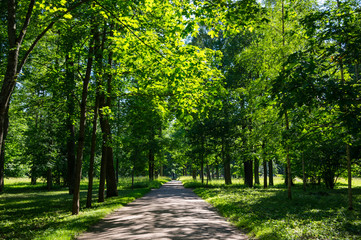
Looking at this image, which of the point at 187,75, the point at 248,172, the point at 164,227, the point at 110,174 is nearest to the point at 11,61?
the point at 187,75

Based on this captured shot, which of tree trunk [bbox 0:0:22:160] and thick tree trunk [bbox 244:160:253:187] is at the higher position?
tree trunk [bbox 0:0:22:160]

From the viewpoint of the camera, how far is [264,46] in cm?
1366

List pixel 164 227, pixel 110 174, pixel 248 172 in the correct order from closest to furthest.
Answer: pixel 164 227, pixel 110 174, pixel 248 172

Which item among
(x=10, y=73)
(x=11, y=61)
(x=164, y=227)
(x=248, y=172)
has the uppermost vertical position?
(x=11, y=61)

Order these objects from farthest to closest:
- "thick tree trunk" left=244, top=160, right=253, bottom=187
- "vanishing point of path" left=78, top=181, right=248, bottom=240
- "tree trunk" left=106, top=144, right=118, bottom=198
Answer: "thick tree trunk" left=244, top=160, right=253, bottom=187 < "tree trunk" left=106, top=144, right=118, bottom=198 < "vanishing point of path" left=78, top=181, right=248, bottom=240

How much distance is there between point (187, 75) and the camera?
7977 millimetres

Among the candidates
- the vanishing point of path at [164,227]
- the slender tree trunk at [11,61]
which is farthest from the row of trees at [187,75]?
the vanishing point of path at [164,227]

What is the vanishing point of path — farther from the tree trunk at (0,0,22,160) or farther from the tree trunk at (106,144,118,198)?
the tree trunk at (106,144,118,198)

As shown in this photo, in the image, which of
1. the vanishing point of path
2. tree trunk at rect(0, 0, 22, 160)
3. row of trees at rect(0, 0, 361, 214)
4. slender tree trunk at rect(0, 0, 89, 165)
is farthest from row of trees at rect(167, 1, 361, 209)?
tree trunk at rect(0, 0, 22, 160)

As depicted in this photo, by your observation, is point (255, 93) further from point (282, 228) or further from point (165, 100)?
point (282, 228)

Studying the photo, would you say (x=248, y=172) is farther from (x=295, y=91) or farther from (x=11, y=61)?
(x=11, y=61)

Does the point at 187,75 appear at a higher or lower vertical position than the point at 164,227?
higher

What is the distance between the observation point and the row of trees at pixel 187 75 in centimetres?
501

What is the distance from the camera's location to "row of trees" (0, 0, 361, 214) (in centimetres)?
501
